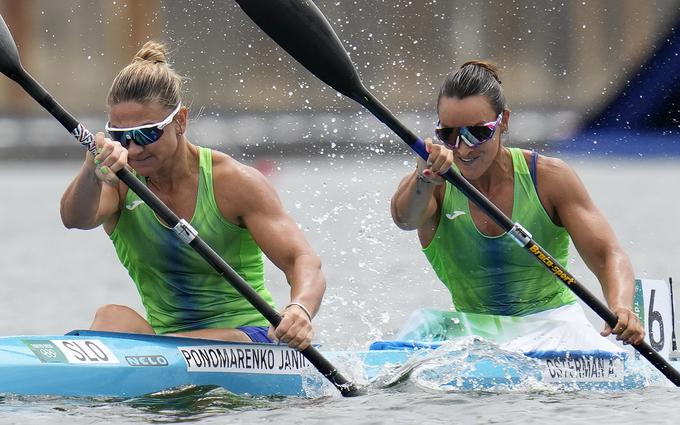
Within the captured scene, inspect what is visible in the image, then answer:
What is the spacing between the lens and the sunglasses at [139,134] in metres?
5.78

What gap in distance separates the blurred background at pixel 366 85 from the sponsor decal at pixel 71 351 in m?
15.1

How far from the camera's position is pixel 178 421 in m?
5.63

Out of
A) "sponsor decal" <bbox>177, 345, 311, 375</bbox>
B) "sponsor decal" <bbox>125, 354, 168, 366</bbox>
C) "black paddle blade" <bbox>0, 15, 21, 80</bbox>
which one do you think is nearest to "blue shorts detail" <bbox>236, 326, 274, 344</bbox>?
"sponsor decal" <bbox>177, 345, 311, 375</bbox>

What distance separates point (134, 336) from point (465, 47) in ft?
76.0

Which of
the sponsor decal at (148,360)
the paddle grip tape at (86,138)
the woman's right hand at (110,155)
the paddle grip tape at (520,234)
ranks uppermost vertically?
the paddle grip tape at (86,138)

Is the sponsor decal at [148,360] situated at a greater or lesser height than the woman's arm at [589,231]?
lesser

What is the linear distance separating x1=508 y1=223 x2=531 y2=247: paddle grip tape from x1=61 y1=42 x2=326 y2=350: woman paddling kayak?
1008 mm

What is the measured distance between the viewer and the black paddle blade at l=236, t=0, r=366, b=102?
20.3ft

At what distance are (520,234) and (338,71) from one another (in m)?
1.14

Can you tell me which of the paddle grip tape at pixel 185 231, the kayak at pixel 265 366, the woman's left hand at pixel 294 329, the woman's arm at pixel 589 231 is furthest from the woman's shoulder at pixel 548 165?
the paddle grip tape at pixel 185 231

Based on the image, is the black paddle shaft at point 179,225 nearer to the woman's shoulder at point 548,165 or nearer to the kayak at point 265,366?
the kayak at point 265,366

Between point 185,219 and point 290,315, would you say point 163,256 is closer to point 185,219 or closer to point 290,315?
point 185,219

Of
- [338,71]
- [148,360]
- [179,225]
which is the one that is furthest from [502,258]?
[148,360]

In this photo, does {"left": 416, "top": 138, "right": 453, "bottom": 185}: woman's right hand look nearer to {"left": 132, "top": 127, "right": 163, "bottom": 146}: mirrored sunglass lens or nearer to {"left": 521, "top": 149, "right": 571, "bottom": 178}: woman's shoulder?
{"left": 521, "top": 149, "right": 571, "bottom": 178}: woman's shoulder
